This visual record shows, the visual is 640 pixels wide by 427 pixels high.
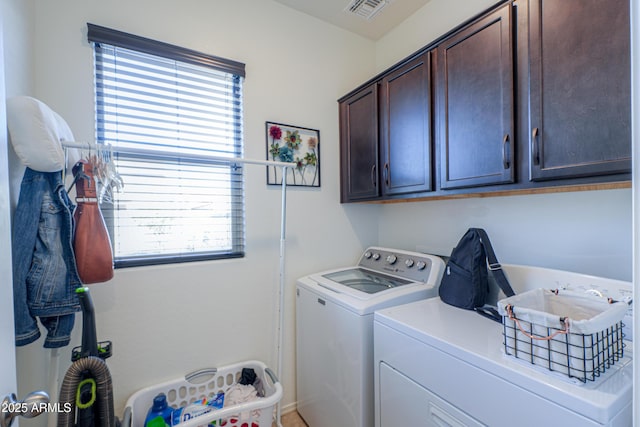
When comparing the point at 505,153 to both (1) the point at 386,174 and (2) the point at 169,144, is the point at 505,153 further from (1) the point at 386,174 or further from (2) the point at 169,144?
(2) the point at 169,144

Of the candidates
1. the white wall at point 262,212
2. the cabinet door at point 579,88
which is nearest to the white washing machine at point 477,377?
the white wall at point 262,212

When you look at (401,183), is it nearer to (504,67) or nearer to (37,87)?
(504,67)

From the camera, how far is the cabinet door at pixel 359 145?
183cm

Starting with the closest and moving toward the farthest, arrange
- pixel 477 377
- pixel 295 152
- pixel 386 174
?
pixel 477 377 < pixel 386 174 < pixel 295 152

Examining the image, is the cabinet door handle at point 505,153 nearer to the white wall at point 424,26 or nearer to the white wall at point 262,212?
the white wall at point 262,212

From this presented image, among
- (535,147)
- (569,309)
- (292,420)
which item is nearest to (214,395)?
(292,420)

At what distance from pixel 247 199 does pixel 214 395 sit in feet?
4.03

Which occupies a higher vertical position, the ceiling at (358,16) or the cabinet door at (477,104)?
the ceiling at (358,16)

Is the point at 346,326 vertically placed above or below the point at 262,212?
below

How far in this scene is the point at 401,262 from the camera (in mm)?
1850

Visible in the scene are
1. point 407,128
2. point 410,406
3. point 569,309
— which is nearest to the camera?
point 569,309

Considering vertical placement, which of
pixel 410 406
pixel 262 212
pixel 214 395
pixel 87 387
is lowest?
pixel 214 395

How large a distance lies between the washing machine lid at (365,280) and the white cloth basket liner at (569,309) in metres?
0.68

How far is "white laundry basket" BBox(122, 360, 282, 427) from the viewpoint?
1315 mm
